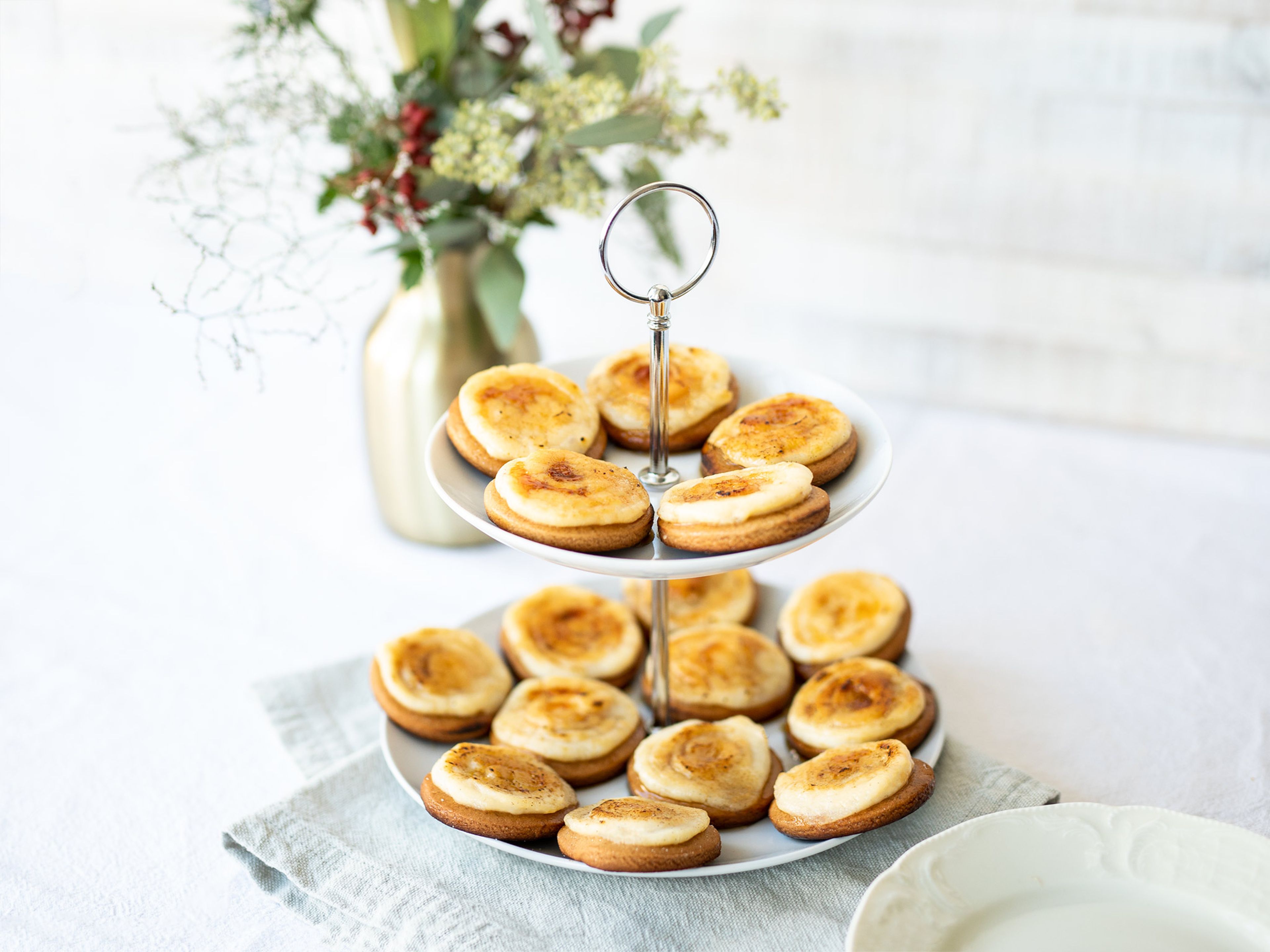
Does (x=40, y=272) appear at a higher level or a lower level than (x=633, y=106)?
lower

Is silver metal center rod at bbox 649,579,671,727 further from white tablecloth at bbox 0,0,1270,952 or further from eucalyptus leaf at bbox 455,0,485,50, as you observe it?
eucalyptus leaf at bbox 455,0,485,50

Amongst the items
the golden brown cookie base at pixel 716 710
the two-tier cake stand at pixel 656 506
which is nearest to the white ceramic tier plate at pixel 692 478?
the two-tier cake stand at pixel 656 506

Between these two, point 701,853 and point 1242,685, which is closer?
point 701,853

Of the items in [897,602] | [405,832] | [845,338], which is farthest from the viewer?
[845,338]

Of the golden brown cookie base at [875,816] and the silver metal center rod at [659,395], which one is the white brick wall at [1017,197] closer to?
the silver metal center rod at [659,395]

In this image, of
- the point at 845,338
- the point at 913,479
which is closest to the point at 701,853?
the point at 913,479

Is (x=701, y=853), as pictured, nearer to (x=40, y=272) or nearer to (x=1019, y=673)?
(x=1019, y=673)
